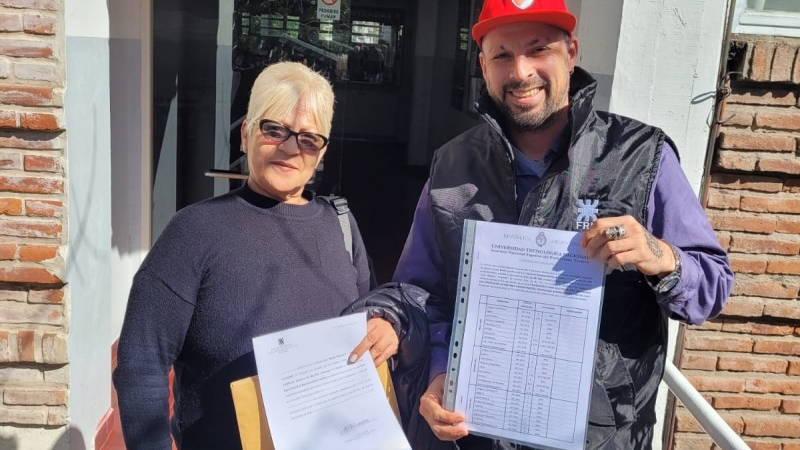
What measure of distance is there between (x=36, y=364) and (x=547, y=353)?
8.12 feet

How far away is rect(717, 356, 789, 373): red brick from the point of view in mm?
3178

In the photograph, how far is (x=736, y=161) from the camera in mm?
3000

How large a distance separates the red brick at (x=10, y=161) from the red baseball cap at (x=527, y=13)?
2141 millimetres

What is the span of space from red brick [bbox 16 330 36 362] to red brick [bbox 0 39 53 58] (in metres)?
1.16

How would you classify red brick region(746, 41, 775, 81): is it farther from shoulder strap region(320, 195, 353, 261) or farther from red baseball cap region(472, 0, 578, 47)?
shoulder strap region(320, 195, 353, 261)

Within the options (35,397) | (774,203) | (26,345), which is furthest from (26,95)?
(774,203)

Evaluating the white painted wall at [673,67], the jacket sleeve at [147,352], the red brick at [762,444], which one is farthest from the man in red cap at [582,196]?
the red brick at [762,444]

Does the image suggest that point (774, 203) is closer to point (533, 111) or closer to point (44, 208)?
point (533, 111)

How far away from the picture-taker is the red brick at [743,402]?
3.21 meters

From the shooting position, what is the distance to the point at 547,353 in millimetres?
1573

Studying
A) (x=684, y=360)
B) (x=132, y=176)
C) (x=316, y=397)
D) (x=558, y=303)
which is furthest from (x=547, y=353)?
(x=132, y=176)

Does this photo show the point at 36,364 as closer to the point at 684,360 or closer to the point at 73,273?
the point at 73,273

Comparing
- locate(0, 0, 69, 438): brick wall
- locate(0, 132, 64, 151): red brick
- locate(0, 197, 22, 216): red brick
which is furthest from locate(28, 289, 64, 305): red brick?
locate(0, 132, 64, 151): red brick

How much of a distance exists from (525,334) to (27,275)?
230 cm
